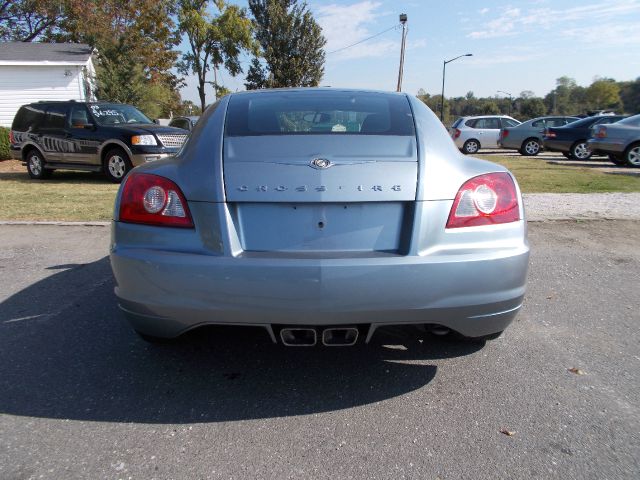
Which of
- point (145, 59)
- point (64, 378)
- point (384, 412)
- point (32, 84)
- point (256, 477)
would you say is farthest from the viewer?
point (145, 59)

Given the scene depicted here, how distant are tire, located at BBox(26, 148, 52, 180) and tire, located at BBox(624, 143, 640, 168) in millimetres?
14963

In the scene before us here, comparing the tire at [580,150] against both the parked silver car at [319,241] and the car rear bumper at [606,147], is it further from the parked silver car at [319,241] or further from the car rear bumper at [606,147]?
the parked silver car at [319,241]

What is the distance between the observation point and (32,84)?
68.7ft

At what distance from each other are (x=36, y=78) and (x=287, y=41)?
→ 20407 mm

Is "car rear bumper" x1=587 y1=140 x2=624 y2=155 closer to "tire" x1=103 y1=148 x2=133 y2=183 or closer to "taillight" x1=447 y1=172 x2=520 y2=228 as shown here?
"tire" x1=103 y1=148 x2=133 y2=183

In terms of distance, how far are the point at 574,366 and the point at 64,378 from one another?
9.16ft

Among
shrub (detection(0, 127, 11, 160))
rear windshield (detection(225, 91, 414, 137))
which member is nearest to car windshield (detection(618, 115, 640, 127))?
rear windshield (detection(225, 91, 414, 137))

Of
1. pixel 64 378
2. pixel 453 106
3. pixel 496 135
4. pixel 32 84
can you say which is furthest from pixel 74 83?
pixel 453 106

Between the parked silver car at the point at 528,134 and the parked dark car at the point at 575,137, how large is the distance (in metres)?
2.10

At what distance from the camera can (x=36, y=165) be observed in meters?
12.2

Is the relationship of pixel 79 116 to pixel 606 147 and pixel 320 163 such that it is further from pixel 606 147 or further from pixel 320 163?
pixel 606 147

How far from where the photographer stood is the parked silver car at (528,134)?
19.6 m

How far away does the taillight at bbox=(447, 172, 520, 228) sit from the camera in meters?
2.39

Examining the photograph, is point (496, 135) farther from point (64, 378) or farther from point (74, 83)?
point (64, 378)
